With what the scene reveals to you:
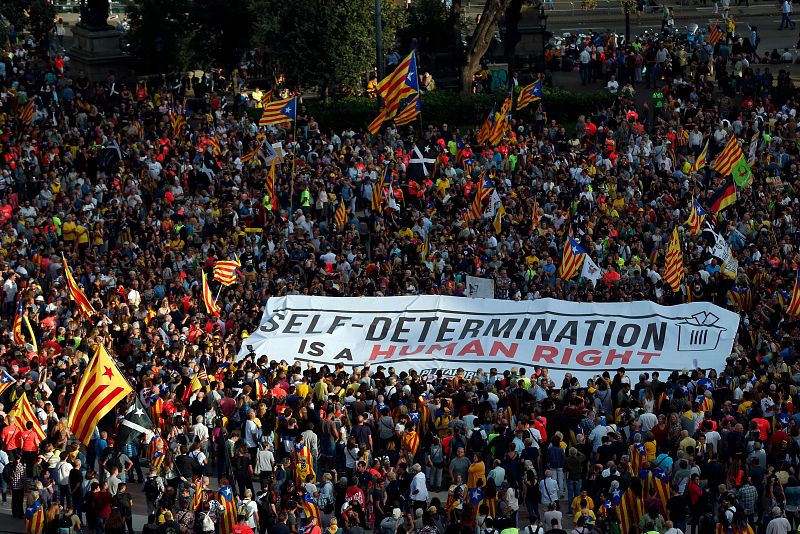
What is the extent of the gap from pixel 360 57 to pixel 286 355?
1804 centimetres

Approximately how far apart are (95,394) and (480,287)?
989 cm

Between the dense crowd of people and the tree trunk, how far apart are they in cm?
241

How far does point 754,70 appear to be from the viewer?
4794cm

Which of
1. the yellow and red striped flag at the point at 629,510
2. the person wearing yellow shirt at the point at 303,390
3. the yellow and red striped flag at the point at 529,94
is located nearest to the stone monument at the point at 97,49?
the yellow and red striped flag at the point at 529,94

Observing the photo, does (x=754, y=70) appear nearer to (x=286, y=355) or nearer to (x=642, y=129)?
(x=642, y=129)

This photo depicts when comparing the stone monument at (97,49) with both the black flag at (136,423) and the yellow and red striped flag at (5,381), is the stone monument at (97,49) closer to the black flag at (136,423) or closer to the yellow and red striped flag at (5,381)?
the yellow and red striped flag at (5,381)

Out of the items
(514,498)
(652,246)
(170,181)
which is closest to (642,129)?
(652,246)

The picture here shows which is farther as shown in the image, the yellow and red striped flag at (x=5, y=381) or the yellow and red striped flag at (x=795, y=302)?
the yellow and red striped flag at (x=795, y=302)

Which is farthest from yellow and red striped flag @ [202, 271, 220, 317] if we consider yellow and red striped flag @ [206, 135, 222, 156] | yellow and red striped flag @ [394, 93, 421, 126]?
yellow and red striped flag @ [394, 93, 421, 126]

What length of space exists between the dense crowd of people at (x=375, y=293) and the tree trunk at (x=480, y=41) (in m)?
2.41

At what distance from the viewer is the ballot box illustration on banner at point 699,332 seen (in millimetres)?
28891

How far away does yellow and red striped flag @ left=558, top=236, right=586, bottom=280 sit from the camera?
3144 cm

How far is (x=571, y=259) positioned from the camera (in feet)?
103

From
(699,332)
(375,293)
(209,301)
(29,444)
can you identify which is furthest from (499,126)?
(29,444)
